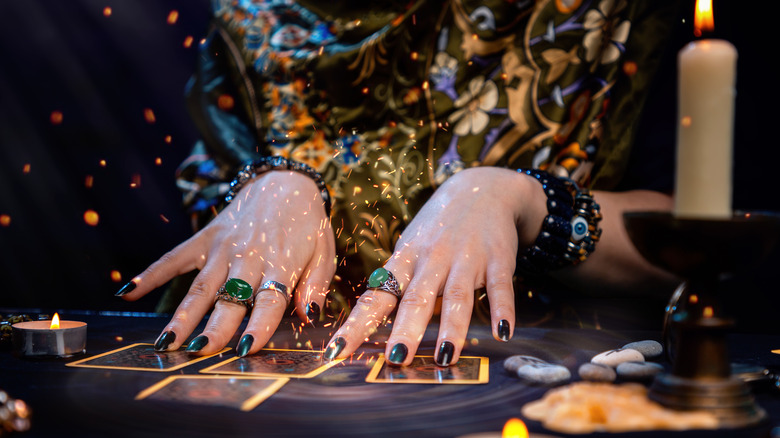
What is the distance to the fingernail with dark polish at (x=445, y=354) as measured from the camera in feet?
2.61

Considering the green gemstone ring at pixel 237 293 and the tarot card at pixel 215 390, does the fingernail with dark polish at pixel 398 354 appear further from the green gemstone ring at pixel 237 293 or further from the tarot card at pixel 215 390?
the green gemstone ring at pixel 237 293

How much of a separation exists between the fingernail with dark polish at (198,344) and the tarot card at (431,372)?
0.23m

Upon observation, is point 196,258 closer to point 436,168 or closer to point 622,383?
point 436,168

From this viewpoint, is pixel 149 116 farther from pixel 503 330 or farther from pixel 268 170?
pixel 503 330

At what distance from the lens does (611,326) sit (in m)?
1.08

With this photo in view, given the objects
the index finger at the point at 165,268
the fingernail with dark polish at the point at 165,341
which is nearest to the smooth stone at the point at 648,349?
the fingernail with dark polish at the point at 165,341

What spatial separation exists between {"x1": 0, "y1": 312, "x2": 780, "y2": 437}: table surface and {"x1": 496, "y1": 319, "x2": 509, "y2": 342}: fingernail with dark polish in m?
0.04

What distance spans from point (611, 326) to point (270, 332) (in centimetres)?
56

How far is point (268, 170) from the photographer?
1354 millimetres

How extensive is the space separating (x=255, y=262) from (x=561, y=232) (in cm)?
53

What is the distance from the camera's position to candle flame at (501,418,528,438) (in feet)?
1.77

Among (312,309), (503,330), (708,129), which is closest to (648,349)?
(503,330)

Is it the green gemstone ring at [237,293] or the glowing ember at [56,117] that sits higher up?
the glowing ember at [56,117]

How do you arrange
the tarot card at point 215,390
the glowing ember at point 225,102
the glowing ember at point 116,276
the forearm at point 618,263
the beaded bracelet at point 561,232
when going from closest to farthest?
the tarot card at point 215,390, the beaded bracelet at point 561,232, the forearm at point 618,263, the glowing ember at point 225,102, the glowing ember at point 116,276
